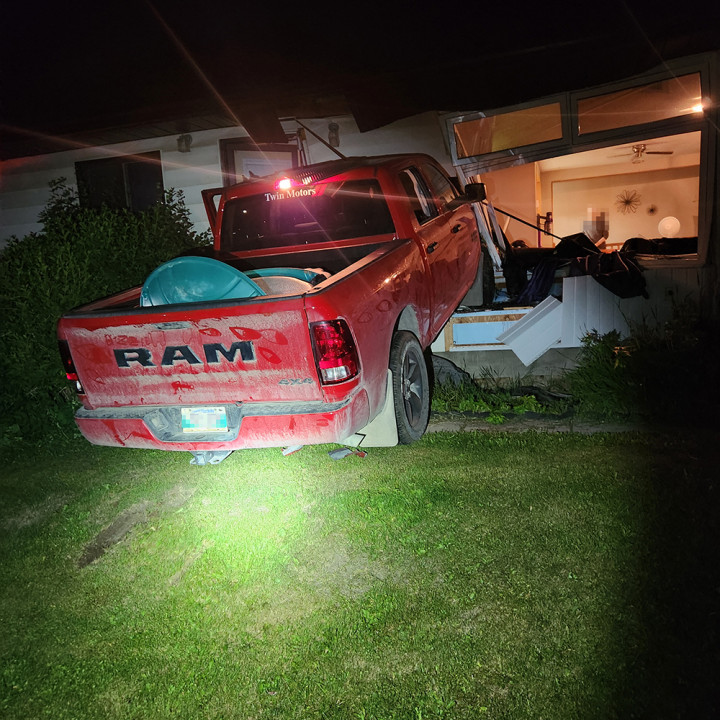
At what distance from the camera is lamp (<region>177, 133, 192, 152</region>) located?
331 inches

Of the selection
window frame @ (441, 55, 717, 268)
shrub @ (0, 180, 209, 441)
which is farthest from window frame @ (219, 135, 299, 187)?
shrub @ (0, 180, 209, 441)

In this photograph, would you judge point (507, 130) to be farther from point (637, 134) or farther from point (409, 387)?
point (409, 387)

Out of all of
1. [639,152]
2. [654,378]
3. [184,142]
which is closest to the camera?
[654,378]

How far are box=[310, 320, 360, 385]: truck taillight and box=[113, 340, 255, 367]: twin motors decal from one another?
38 centimetres

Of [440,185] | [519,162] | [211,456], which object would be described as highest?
[519,162]

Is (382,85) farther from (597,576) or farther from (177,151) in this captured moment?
(597,576)

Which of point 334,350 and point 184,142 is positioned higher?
point 184,142

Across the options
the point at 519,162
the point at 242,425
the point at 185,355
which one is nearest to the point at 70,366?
the point at 185,355

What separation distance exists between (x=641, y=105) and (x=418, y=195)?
10.4ft

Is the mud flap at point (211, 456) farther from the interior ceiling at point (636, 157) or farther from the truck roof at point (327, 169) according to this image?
the interior ceiling at point (636, 157)

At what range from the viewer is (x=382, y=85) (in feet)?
20.9

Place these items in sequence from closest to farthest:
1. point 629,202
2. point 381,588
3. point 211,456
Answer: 1. point 381,588
2. point 211,456
3. point 629,202

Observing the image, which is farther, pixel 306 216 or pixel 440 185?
pixel 440 185

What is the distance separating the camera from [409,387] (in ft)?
14.0
